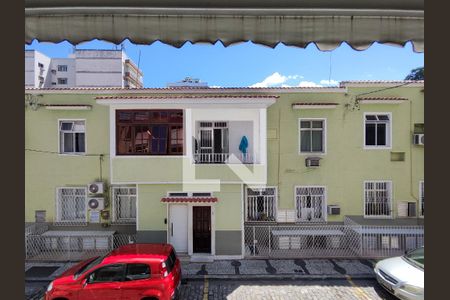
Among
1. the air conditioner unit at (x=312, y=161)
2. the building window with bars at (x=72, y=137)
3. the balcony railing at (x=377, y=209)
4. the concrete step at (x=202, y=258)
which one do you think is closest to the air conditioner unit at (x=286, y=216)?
the air conditioner unit at (x=312, y=161)

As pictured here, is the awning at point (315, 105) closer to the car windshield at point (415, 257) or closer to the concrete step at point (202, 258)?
the car windshield at point (415, 257)

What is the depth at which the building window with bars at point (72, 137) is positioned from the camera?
10.4m

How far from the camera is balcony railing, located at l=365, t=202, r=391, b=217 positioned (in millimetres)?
10539

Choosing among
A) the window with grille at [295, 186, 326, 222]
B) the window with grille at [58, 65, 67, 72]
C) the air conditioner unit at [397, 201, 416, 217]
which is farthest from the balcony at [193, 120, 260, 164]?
the window with grille at [58, 65, 67, 72]

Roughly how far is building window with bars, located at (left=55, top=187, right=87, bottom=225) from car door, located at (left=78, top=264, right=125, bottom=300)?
187 inches

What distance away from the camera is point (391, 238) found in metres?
9.73

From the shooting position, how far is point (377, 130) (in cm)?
1052

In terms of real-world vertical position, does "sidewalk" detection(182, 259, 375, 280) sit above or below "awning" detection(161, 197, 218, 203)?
below

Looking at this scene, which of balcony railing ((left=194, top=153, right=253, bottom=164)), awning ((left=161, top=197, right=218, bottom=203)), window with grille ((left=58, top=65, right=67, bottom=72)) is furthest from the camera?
window with grille ((left=58, top=65, right=67, bottom=72))

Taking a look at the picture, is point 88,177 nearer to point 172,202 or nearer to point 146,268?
point 172,202

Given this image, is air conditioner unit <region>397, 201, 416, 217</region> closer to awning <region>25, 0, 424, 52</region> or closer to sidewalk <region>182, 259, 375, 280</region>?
sidewalk <region>182, 259, 375, 280</region>

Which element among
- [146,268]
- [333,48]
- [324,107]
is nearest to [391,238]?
[324,107]

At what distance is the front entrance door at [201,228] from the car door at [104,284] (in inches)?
130

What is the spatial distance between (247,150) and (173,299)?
16.6ft
